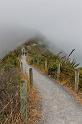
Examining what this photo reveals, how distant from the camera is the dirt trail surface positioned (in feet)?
32.8

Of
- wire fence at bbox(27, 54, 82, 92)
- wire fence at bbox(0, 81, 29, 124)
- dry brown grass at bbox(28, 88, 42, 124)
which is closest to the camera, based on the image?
wire fence at bbox(0, 81, 29, 124)

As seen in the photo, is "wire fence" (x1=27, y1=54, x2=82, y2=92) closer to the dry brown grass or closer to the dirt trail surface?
the dirt trail surface

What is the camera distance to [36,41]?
56.1 meters

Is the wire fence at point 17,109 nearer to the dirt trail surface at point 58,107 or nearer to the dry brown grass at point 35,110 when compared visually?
the dry brown grass at point 35,110

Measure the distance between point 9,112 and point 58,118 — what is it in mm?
1725

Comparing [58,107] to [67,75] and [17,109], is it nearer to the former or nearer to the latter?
[17,109]

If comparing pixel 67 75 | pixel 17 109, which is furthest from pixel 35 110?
pixel 67 75

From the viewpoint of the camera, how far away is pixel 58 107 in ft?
37.6

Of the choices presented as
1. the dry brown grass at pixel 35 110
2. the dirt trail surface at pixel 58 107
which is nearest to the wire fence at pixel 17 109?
the dry brown grass at pixel 35 110

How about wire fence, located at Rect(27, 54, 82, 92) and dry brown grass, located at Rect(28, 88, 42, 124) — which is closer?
dry brown grass, located at Rect(28, 88, 42, 124)

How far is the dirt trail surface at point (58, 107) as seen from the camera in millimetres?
9984

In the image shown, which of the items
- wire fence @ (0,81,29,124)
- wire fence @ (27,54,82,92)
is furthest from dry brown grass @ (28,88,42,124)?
wire fence @ (27,54,82,92)

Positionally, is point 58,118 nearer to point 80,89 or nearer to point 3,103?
point 3,103

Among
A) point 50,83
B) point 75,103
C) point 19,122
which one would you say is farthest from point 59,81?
point 19,122
